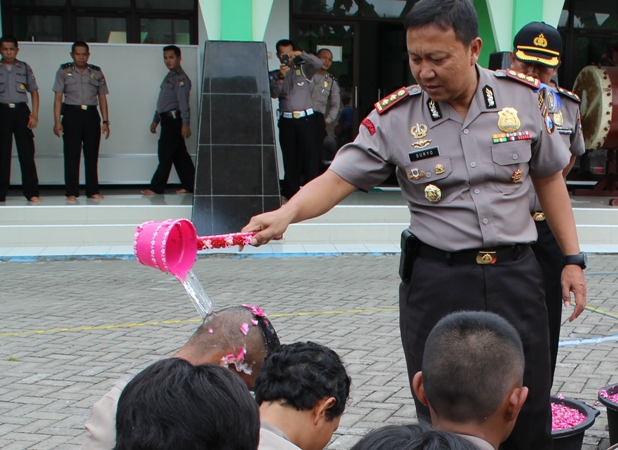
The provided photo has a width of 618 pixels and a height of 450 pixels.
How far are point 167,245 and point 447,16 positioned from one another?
1144 millimetres

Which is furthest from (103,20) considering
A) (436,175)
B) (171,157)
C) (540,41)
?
(436,175)

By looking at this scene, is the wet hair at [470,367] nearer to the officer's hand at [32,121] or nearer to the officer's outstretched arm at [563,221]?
the officer's outstretched arm at [563,221]

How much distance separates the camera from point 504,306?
2.88 metres

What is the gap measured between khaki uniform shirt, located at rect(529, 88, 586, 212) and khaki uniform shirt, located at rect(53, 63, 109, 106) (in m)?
8.54

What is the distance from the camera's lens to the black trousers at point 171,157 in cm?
1188

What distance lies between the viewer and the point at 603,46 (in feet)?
45.7

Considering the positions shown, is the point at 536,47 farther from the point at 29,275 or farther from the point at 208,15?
the point at 208,15

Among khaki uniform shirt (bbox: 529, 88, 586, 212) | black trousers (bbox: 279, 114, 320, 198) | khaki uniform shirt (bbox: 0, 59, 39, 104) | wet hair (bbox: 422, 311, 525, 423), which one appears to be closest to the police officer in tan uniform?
wet hair (bbox: 422, 311, 525, 423)

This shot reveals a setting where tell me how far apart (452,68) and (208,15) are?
25.9ft

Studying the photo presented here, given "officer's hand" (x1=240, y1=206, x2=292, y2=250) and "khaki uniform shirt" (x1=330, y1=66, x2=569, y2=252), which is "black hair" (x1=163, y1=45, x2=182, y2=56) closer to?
"khaki uniform shirt" (x1=330, y1=66, x2=569, y2=252)

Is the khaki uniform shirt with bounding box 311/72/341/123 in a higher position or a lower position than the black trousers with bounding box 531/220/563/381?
higher

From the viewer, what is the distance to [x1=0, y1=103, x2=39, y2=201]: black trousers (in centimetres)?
1085

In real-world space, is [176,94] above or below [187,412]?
above

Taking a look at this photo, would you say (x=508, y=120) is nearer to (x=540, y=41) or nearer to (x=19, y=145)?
(x=540, y=41)
